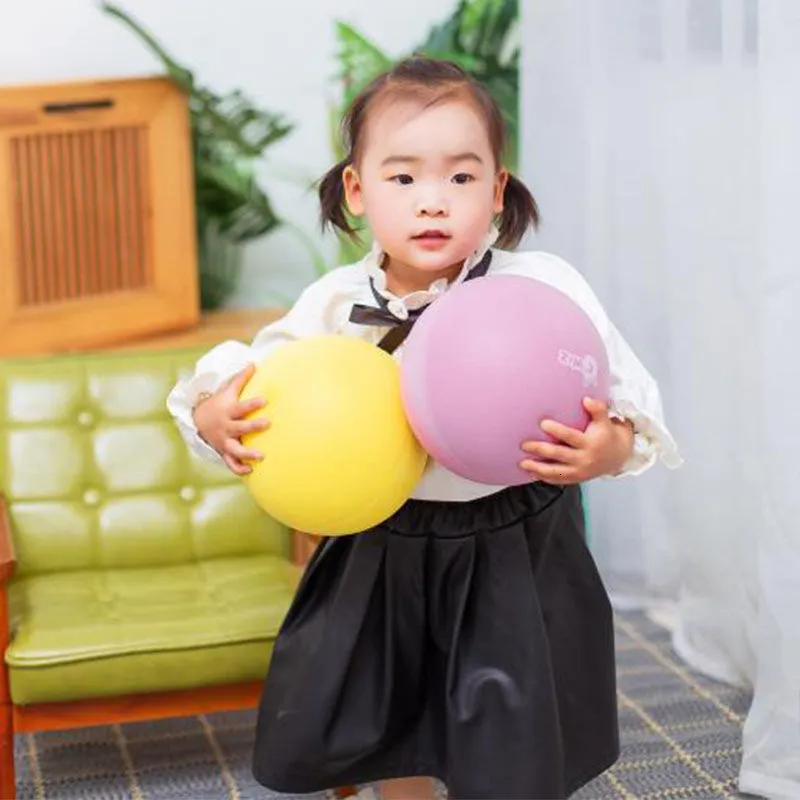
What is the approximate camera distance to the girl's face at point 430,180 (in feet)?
5.97

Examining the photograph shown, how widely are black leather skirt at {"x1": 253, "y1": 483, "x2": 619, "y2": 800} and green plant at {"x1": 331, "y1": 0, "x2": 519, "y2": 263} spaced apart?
155cm

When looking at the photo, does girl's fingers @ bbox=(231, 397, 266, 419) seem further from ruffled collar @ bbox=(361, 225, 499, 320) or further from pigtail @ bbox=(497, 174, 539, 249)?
pigtail @ bbox=(497, 174, 539, 249)

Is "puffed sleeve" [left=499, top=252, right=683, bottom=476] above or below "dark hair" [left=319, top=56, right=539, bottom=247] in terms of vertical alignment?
below

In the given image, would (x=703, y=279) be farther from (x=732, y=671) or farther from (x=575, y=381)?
(x=575, y=381)

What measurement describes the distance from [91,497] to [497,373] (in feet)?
3.98

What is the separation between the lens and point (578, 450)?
66.7 inches

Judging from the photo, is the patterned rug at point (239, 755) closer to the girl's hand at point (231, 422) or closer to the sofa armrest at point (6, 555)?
the sofa armrest at point (6, 555)

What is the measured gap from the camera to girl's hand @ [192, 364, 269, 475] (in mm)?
1752

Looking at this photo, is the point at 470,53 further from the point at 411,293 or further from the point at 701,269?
the point at 411,293

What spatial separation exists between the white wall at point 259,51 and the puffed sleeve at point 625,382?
5.73ft

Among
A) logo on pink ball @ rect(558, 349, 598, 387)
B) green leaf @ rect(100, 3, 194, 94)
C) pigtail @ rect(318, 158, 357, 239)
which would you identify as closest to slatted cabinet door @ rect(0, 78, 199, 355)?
green leaf @ rect(100, 3, 194, 94)

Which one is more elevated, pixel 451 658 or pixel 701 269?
pixel 701 269

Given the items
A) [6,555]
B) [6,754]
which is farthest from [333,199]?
[6,754]

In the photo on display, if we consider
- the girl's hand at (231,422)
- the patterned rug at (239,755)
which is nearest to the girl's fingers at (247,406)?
the girl's hand at (231,422)
